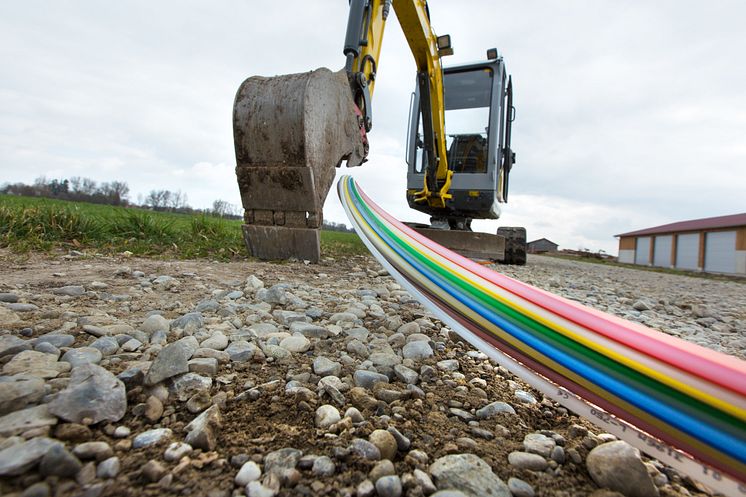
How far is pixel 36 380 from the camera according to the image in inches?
30.5

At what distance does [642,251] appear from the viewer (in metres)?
20.2

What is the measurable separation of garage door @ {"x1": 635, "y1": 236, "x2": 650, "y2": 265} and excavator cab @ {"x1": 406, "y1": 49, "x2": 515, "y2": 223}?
61.2 ft

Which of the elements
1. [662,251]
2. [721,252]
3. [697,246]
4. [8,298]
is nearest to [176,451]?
[8,298]

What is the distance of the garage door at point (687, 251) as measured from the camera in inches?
624

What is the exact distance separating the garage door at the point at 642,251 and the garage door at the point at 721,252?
4.34m

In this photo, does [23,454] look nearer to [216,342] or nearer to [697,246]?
[216,342]

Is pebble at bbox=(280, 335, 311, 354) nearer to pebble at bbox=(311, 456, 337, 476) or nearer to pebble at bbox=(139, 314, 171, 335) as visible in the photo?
pebble at bbox=(139, 314, 171, 335)

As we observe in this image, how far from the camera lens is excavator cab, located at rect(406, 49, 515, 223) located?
17.6 ft

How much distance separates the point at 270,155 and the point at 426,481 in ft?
8.15

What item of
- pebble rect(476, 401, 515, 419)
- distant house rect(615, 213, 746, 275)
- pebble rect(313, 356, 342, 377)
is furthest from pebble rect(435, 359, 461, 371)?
distant house rect(615, 213, 746, 275)

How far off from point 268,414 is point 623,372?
712mm

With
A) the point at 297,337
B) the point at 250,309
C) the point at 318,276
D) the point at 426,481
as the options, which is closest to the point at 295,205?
the point at 318,276

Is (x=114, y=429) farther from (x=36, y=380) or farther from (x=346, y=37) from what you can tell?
(x=346, y=37)

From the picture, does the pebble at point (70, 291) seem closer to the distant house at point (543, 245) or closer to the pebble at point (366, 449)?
the pebble at point (366, 449)
